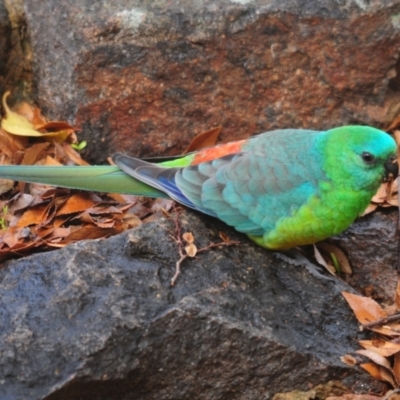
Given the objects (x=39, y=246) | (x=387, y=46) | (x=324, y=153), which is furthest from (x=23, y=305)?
(x=387, y=46)

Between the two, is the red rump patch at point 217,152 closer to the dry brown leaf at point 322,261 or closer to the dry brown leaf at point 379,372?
the dry brown leaf at point 322,261

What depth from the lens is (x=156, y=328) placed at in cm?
323

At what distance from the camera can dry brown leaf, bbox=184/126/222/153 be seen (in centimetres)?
480

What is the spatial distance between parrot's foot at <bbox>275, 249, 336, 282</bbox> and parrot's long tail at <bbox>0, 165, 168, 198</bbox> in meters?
0.78

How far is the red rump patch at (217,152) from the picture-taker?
411cm

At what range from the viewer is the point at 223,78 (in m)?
4.77

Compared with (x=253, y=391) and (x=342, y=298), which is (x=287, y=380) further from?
(x=342, y=298)

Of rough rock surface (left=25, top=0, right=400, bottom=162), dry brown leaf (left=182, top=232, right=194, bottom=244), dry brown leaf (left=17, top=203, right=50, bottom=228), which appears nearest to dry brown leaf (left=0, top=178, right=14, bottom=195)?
dry brown leaf (left=17, top=203, right=50, bottom=228)

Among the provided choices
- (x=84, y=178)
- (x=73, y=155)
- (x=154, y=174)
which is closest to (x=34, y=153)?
(x=73, y=155)

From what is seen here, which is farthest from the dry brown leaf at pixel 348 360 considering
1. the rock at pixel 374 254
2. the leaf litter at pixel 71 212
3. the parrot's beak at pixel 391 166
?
the parrot's beak at pixel 391 166

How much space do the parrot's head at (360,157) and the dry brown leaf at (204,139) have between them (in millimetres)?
1193

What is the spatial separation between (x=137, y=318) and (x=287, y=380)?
831 millimetres

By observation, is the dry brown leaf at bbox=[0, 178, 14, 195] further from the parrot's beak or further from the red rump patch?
the parrot's beak

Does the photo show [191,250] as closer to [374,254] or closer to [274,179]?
[274,179]
